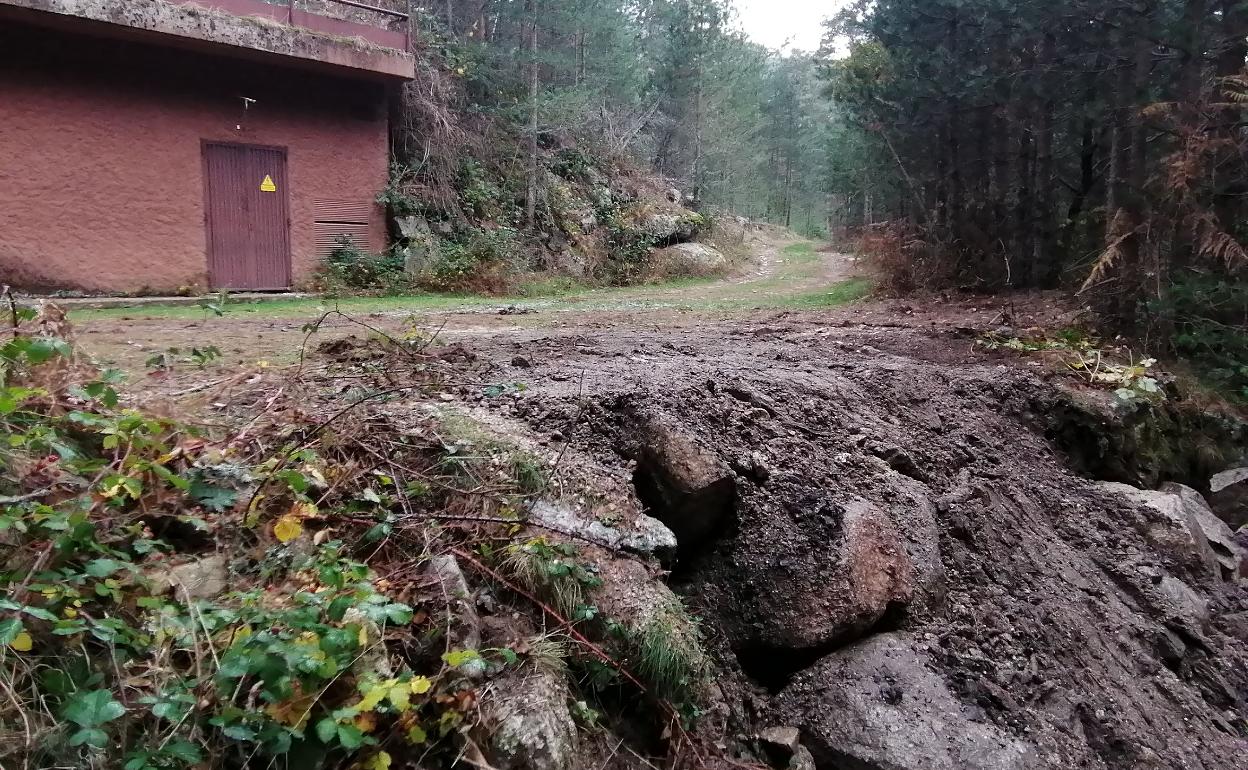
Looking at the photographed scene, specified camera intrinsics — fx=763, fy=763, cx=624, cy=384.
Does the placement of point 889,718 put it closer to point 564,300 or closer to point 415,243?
point 564,300

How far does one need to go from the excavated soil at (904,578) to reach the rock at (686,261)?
11.8 m

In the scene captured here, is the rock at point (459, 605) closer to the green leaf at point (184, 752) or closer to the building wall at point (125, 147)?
the green leaf at point (184, 752)

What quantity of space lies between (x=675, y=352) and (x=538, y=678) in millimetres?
3561

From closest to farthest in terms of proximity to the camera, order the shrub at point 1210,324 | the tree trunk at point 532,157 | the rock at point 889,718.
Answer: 1. the rock at point 889,718
2. the shrub at point 1210,324
3. the tree trunk at point 532,157

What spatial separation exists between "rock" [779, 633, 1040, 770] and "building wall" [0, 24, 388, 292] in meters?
11.2

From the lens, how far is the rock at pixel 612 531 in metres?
3.16

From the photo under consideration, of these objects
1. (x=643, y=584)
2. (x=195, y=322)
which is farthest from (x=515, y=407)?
(x=195, y=322)

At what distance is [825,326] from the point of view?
8.12m

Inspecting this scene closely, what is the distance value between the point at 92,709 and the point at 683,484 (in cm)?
249

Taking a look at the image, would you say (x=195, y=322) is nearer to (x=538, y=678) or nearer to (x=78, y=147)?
(x=78, y=147)

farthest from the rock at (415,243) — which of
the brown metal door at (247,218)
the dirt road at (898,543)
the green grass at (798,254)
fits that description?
the green grass at (798,254)

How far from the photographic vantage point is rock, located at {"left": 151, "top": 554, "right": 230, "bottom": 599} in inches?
92.8

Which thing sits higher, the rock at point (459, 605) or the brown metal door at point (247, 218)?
the brown metal door at point (247, 218)

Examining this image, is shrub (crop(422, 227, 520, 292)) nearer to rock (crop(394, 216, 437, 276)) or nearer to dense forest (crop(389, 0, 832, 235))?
rock (crop(394, 216, 437, 276))
